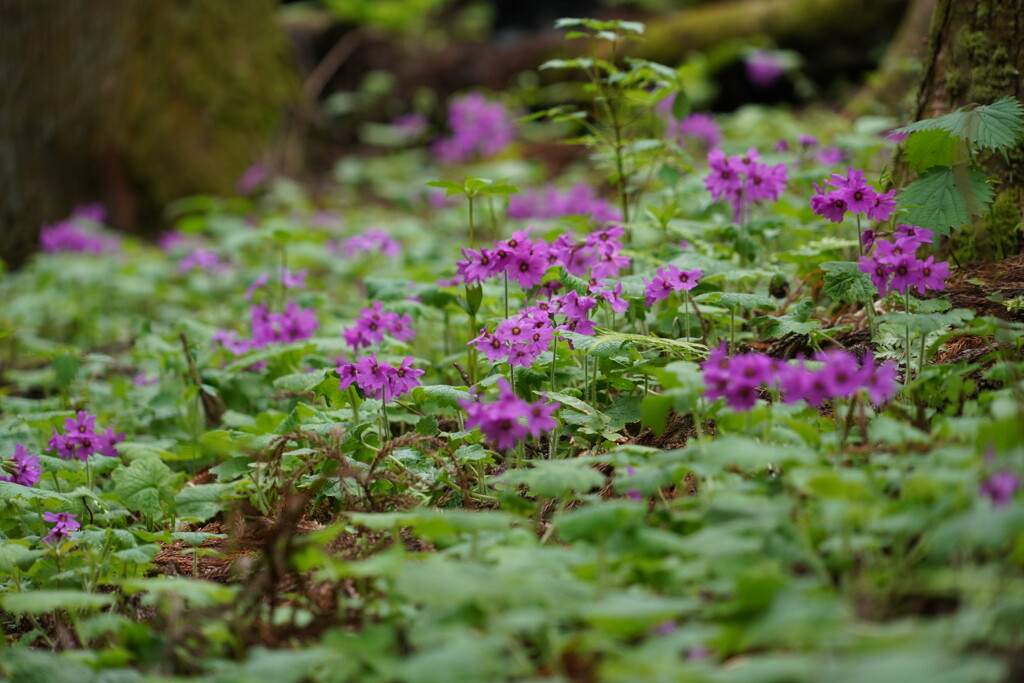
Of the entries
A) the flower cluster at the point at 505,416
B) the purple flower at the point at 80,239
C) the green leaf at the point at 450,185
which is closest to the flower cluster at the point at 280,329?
the green leaf at the point at 450,185

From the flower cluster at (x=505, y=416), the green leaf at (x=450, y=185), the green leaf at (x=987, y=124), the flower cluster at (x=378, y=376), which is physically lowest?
the flower cluster at (x=505, y=416)

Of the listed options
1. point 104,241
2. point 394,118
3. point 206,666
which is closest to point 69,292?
point 104,241

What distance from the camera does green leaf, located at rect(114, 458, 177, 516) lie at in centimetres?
239

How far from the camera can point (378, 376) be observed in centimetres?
239

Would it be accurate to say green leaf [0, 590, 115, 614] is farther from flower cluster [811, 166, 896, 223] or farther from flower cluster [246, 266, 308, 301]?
flower cluster [246, 266, 308, 301]

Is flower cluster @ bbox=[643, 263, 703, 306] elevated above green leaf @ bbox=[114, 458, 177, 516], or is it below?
above

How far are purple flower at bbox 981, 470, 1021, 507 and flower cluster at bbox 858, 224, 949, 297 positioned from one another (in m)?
0.77

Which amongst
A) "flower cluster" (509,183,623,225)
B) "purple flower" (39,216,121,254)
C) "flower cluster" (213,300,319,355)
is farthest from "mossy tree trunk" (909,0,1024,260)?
"purple flower" (39,216,121,254)

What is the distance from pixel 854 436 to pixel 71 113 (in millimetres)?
6450

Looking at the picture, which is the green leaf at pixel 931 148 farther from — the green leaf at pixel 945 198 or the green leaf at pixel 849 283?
the green leaf at pixel 849 283

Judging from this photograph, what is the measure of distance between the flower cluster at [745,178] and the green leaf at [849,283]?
2.25 ft

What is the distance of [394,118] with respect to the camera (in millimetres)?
11008

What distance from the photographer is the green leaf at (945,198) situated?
91.0 inches

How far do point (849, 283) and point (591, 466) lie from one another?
0.82 metres
